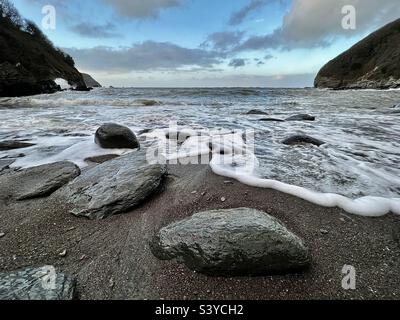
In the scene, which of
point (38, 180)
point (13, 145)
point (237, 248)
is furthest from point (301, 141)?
point (13, 145)

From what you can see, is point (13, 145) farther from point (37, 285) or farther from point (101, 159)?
point (37, 285)

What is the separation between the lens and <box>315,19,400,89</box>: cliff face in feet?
166

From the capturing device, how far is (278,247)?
1671 mm

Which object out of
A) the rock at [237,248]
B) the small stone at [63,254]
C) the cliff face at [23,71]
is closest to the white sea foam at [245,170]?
the rock at [237,248]

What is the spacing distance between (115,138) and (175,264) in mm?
3255

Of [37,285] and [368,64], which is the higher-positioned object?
[368,64]

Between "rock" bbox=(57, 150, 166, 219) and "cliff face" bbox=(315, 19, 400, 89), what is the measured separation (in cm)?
5564

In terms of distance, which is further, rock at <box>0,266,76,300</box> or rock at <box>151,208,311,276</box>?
rock at <box>151,208,311,276</box>

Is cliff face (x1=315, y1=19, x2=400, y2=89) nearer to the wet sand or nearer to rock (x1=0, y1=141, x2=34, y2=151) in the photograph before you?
the wet sand

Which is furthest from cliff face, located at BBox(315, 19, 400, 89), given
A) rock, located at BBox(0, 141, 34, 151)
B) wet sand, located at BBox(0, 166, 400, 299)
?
rock, located at BBox(0, 141, 34, 151)

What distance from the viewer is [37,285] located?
1479 millimetres

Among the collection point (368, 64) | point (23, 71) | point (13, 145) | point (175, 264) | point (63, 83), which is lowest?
point (175, 264)

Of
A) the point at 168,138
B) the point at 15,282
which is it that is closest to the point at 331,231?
the point at 15,282

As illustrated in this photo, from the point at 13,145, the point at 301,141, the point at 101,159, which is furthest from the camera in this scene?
the point at 301,141
